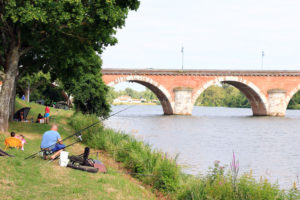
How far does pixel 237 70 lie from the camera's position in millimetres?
60969

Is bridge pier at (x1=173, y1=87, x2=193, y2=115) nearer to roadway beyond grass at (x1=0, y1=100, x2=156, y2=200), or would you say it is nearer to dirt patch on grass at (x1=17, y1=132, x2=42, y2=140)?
dirt patch on grass at (x1=17, y1=132, x2=42, y2=140)

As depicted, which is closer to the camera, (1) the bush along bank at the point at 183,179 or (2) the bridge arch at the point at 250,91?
(1) the bush along bank at the point at 183,179

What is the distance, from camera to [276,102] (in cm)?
6191

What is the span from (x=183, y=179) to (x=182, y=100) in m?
46.7

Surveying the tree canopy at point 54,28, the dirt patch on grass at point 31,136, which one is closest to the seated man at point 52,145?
the tree canopy at point 54,28

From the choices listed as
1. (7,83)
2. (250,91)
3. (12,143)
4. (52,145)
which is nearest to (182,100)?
(250,91)

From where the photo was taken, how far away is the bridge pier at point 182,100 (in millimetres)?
58219

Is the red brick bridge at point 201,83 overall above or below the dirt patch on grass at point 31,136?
above

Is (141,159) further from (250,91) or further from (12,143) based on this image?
(250,91)

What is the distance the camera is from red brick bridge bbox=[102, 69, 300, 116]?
187 feet

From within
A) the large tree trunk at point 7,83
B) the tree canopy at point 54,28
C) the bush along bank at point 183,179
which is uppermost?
the tree canopy at point 54,28

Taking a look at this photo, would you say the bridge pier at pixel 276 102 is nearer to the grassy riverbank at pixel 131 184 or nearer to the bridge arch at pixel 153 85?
the bridge arch at pixel 153 85

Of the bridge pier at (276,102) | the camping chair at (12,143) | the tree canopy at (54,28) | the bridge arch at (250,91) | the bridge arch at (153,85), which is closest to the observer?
the camping chair at (12,143)

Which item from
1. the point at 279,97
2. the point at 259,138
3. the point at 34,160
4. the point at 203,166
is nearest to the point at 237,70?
the point at 279,97
